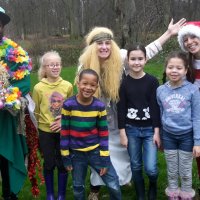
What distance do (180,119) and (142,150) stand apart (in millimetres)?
649

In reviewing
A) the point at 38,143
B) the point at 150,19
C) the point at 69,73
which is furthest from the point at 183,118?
the point at 150,19

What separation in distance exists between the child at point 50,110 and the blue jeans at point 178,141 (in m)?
1.14

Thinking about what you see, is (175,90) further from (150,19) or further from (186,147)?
(150,19)

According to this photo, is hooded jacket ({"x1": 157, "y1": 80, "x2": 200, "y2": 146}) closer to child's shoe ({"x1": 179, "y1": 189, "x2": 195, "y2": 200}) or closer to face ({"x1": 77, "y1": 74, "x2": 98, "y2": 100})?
child's shoe ({"x1": 179, "y1": 189, "x2": 195, "y2": 200})

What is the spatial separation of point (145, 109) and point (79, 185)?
103 centimetres

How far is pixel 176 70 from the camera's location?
12.1 ft

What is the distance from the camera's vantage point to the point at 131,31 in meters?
16.7

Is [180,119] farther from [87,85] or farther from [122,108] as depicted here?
[87,85]

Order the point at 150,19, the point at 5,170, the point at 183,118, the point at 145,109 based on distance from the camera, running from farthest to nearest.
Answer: the point at 150,19 < the point at 5,170 < the point at 145,109 < the point at 183,118

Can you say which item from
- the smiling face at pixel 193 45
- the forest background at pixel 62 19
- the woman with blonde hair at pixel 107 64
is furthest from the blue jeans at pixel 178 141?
the forest background at pixel 62 19

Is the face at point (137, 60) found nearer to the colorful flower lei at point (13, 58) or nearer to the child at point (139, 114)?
the child at point (139, 114)

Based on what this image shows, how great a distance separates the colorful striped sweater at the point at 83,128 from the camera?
3609 millimetres

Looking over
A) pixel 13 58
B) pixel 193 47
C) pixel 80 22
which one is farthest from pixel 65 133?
pixel 80 22

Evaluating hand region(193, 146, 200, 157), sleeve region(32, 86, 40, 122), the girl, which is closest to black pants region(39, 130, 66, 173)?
sleeve region(32, 86, 40, 122)
